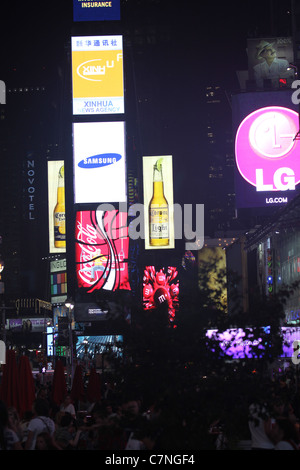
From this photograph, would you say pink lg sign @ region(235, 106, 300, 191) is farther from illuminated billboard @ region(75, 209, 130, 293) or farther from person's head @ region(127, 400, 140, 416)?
person's head @ region(127, 400, 140, 416)

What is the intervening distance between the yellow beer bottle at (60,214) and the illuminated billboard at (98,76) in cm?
801

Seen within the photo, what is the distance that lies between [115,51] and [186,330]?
4259cm

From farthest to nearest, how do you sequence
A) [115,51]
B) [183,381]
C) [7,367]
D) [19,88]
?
[19,88] → [115,51] → [7,367] → [183,381]

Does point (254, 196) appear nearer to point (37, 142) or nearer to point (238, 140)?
point (238, 140)

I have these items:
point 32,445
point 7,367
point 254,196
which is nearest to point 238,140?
point 254,196

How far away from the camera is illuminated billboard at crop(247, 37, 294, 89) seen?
44500 mm

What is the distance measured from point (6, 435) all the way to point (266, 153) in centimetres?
3096

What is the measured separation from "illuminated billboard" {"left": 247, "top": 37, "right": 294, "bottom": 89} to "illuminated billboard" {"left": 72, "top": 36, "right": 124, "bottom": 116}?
8.27 m

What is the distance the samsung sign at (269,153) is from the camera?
38.1 metres

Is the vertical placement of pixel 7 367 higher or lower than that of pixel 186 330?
lower

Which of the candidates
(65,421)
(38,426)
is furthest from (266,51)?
(38,426)

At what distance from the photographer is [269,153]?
128ft

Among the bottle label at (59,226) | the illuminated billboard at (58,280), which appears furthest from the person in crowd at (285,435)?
the illuminated billboard at (58,280)

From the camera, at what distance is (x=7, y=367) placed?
2045 centimetres
